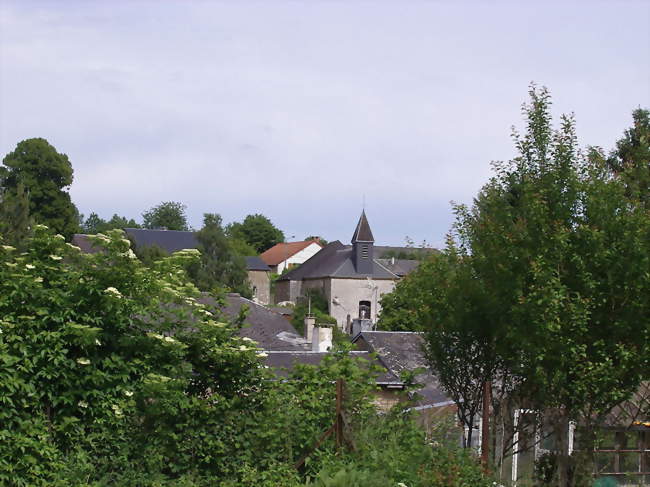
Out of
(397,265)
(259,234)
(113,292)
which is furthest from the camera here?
(259,234)

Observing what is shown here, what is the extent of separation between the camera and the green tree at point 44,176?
58.2m

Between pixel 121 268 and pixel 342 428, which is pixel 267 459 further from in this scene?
pixel 121 268

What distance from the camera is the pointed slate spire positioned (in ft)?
238

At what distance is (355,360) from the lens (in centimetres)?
988

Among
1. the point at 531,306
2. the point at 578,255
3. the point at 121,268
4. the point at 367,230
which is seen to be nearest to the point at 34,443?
the point at 121,268

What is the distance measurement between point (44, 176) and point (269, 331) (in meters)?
39.9

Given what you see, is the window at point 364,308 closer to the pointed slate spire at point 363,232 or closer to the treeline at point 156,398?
the pointed slate spire at point 363,232

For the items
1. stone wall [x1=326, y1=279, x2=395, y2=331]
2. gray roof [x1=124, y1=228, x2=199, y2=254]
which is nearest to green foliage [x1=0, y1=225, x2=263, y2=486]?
stone wall [x1=326, y1=279, x2=395, y2=331]

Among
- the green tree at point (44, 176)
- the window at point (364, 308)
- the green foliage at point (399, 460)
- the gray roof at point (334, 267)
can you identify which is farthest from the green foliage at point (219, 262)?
the green foliage at point (399, 460)

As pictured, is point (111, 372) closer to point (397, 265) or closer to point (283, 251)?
point (397, 265)

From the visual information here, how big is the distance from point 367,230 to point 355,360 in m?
63.3

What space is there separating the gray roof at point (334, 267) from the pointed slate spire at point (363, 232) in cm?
232

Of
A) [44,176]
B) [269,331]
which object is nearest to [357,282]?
[44,176]

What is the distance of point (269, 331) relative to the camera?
85.7 ft
